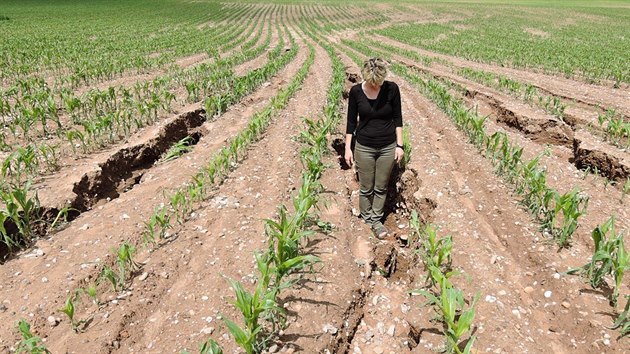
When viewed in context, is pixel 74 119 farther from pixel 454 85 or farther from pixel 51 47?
pixel 51 47

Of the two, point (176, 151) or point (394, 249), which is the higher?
point (176, 151)

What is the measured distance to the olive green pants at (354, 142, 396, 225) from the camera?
→ 211 inches

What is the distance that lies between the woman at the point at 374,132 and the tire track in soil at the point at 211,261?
1288 mm

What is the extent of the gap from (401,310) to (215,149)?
5183mm

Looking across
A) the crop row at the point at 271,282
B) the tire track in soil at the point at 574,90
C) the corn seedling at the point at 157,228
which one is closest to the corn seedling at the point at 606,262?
the crop row at the point at 271,282

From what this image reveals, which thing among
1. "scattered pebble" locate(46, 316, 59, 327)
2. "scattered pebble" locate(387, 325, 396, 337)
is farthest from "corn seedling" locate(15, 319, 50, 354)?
"scattered pebble" locate(387, 325, 396, 337)

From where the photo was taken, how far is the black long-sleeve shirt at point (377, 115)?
16.5ft

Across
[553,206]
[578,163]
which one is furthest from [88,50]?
[553,206]

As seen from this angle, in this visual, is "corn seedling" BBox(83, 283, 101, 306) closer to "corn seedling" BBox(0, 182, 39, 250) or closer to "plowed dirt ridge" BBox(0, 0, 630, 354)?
"plowed dirt ridge" BBox(0, 0, 630, 354)

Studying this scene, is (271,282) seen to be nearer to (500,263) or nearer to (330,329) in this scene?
(330,329)

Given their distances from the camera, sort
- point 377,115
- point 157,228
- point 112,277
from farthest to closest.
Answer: point 157,228, point 377,115, point 112,277

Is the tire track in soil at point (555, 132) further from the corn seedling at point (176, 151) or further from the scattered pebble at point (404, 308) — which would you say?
the corn seedling at point (176, 151)

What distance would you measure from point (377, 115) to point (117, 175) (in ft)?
16.1

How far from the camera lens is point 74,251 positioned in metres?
4.68
